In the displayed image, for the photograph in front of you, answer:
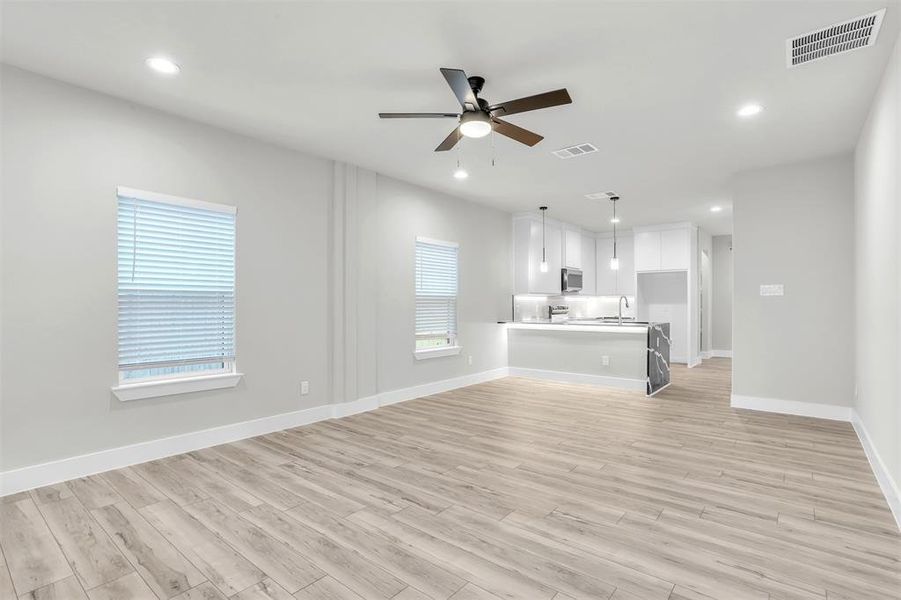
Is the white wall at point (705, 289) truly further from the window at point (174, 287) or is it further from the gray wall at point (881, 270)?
the window at point (174, 287)

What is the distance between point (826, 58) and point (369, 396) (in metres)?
4.99

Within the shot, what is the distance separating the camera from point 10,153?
3.04 meters

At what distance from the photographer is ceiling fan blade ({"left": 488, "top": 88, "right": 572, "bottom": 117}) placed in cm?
271

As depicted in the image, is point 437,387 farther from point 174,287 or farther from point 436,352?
point 174,287

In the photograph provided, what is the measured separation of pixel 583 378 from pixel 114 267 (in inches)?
236

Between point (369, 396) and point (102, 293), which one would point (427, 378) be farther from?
point (102, 293)

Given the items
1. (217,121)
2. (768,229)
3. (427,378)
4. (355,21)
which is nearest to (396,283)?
(427,378)

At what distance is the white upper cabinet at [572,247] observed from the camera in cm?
876

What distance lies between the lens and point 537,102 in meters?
2.83

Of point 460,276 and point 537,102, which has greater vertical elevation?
point 537,102

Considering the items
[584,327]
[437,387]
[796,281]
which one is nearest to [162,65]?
[437,387]

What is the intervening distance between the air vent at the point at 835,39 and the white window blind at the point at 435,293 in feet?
14.1

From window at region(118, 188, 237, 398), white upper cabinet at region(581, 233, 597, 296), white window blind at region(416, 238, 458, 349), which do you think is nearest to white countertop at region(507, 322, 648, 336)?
white window blind at region(416, 238, 458, 349)

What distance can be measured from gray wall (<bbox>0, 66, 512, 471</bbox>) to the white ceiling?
0.29 meters
